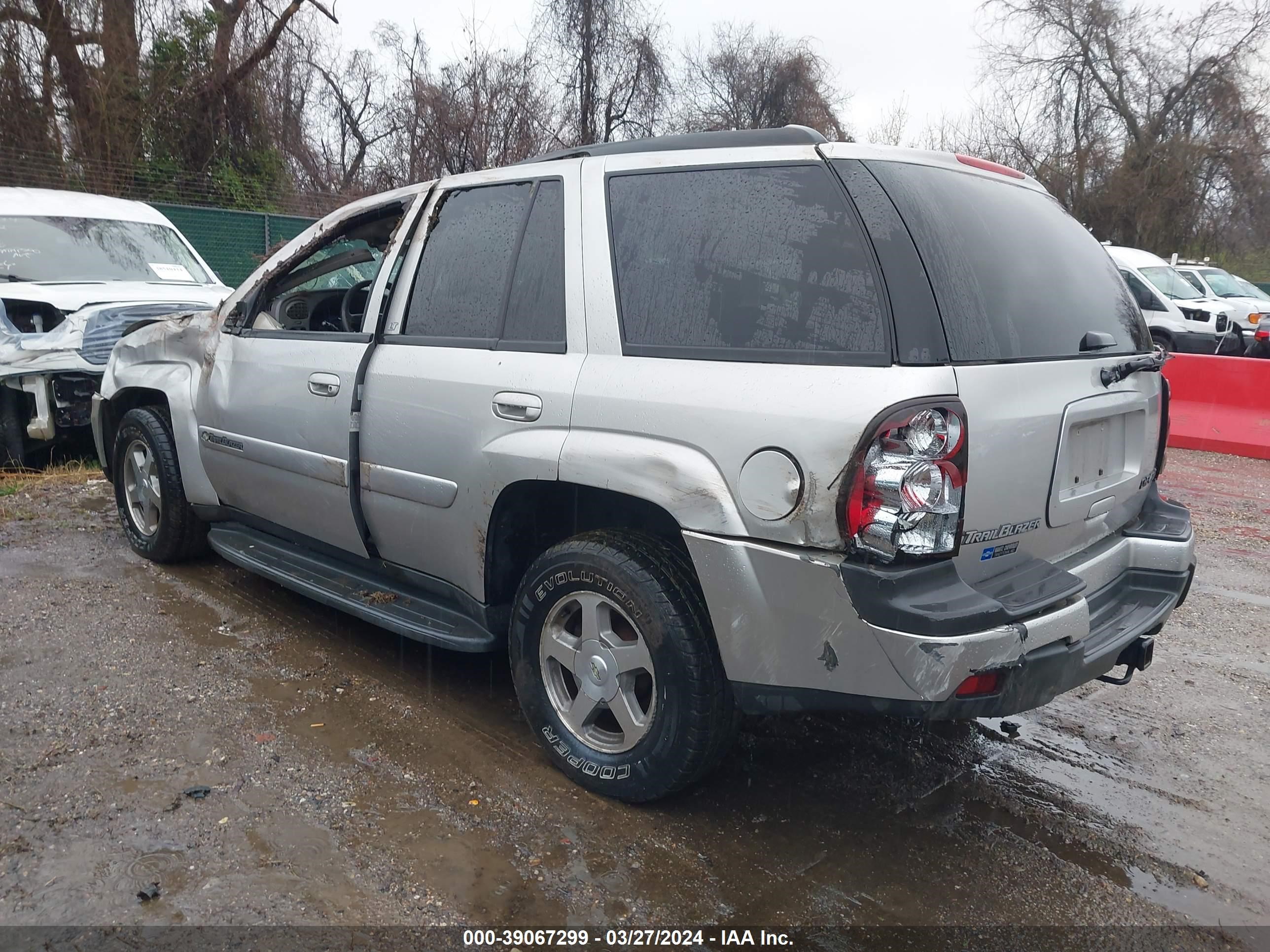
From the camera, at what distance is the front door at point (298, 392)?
12.7 ft

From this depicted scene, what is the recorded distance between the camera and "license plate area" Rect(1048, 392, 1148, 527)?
277cm

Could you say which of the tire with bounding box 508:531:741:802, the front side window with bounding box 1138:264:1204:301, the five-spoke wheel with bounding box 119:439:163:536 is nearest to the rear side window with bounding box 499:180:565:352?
the tire with bounding box 508:531:741:802

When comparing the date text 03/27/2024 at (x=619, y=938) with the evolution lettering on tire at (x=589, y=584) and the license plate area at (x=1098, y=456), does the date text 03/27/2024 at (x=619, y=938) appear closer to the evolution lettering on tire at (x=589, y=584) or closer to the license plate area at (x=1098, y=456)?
the evolution lettering on tire at (x=589, y=584)

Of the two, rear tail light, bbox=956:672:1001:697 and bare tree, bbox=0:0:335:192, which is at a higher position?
bare tree, bbox=0:0:335:192

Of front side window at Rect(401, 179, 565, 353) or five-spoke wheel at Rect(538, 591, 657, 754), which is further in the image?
front side window at Rect(401, 179, 565, 353)

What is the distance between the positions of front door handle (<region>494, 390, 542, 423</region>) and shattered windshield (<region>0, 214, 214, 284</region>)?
5423 millimetres

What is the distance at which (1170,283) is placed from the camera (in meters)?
17.0

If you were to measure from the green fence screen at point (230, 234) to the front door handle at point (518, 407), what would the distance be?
11100 mm

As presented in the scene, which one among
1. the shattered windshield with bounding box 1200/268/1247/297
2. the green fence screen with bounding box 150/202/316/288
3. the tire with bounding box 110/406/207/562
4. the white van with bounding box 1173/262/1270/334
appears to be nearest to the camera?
the tire with bounding box 110/406/207/562

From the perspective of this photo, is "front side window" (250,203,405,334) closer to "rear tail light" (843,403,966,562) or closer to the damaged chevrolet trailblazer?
the damaged chevrolet trailblazer

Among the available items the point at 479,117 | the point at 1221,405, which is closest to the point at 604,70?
the point at 479,117

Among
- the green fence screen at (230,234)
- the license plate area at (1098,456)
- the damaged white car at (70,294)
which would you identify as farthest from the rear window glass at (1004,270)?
the green fence screen at (230,234)

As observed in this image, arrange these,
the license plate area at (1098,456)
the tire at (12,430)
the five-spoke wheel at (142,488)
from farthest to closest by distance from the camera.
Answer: the tire at (12,430) → the five-spoke wheel at (142,488) → the license plate area at (1098,456)

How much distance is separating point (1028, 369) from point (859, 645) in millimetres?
886
